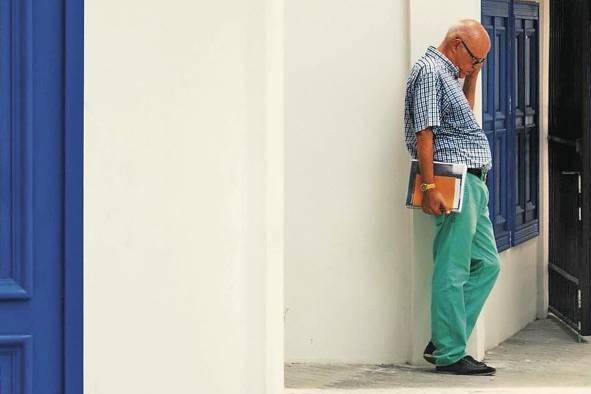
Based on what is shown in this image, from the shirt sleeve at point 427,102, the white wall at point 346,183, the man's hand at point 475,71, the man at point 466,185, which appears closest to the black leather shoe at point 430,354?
the man at point 466,185

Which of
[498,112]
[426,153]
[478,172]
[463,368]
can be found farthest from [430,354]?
[498,112]

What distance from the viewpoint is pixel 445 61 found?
7.78 meters

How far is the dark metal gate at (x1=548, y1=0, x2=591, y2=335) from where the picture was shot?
9.21 meters

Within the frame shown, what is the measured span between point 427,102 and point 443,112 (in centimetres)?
14

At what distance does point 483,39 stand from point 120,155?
3.69 meters

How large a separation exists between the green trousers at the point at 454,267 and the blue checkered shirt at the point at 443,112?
0.14m

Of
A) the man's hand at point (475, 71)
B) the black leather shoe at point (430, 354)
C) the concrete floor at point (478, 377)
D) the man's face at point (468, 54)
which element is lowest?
the concrete floor at point (478, 377)

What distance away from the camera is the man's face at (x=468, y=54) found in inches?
306

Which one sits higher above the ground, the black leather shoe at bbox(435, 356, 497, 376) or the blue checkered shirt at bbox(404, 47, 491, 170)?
the blue checkered shirt at bbox(404, 47, 491, 170)
